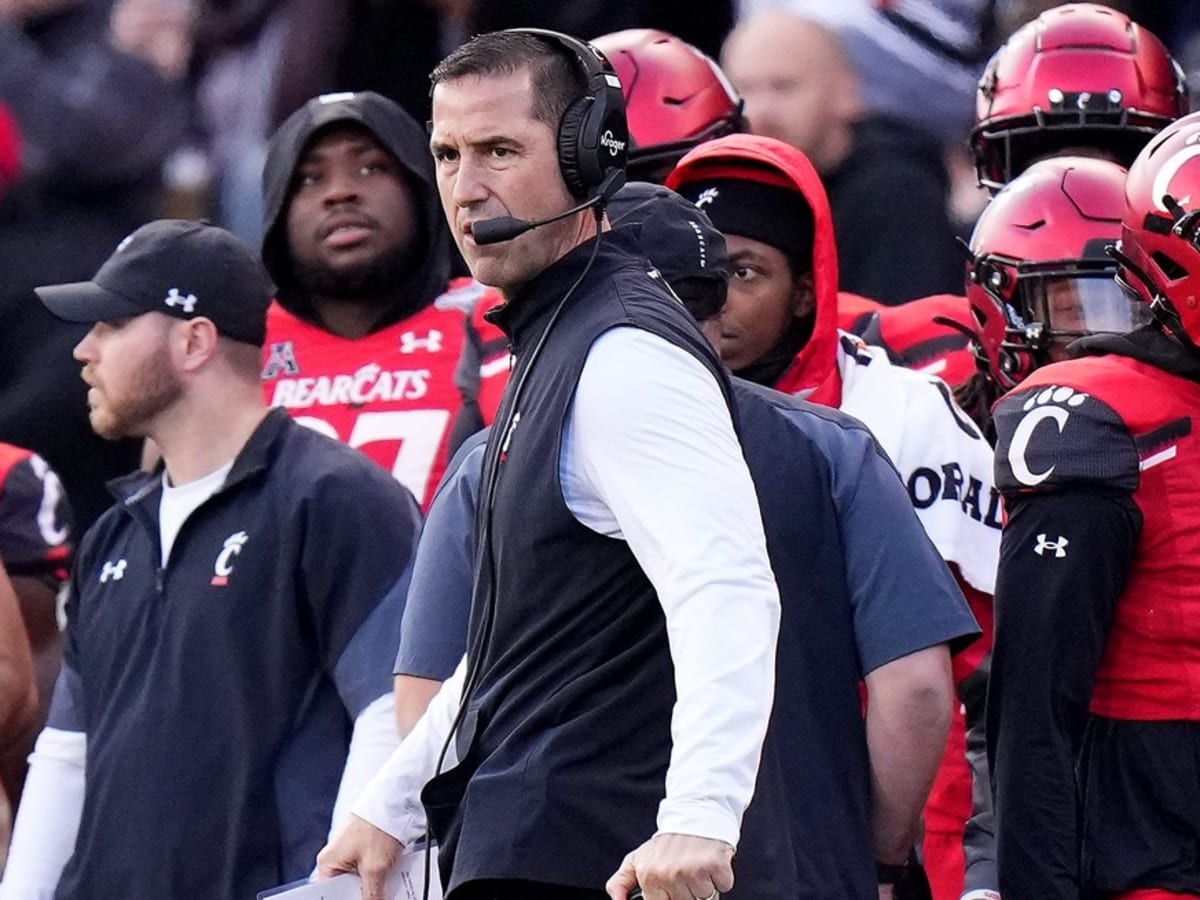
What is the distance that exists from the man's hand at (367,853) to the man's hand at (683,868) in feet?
2.74

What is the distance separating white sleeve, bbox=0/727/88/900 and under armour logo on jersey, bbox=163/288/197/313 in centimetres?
93

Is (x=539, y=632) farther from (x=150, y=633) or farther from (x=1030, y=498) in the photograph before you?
(x=150, y=633)

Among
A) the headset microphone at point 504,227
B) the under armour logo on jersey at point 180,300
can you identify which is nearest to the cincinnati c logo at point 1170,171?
the headset microphone at point 504,227

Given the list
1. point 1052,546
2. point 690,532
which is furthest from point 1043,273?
point 690,532

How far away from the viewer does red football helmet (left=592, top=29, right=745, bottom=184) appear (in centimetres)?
666

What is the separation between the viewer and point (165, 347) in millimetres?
5875

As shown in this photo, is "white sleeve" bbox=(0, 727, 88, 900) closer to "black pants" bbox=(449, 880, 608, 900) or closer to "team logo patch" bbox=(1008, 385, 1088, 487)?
"black pants" bbox=(449, 880, 608, 900)

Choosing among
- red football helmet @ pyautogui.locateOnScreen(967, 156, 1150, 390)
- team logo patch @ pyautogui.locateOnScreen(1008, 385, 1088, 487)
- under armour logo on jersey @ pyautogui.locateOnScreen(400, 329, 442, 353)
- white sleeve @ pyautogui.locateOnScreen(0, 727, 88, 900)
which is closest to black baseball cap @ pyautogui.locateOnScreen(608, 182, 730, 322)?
team logo patch @ pyautogui.locateOnScreen(1008, 385, 1088, 487)

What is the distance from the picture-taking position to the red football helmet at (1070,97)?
6500 mm

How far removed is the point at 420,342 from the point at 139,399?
1.02 meters

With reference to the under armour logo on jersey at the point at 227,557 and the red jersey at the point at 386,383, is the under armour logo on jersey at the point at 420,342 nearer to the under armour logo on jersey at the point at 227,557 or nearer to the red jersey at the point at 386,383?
the red jersey at the point at 386,383

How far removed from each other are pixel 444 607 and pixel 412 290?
6.73ft

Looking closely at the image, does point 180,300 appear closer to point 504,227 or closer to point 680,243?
point 680,243

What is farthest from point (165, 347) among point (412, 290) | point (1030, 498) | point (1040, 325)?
point (1030, 498)
